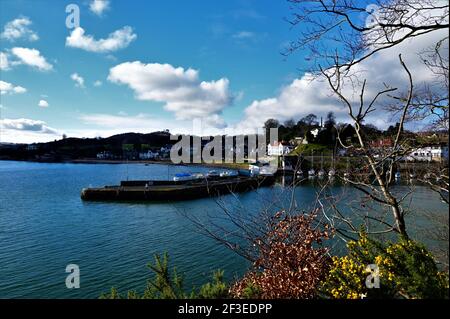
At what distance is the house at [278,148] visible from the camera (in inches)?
2904

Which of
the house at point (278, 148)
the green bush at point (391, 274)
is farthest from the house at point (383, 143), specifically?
the house at point (278, 148)

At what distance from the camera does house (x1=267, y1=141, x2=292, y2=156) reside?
73750 mm

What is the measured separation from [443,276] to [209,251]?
11.9 metres

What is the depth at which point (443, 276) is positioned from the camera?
10.7ft

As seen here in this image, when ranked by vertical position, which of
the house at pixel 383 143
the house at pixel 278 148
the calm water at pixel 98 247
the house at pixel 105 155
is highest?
the house at pixel 278 148

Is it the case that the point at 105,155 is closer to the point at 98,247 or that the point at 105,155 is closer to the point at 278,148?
the point at 278,148

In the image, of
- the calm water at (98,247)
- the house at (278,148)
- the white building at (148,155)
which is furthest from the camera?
the white building at (148,155)

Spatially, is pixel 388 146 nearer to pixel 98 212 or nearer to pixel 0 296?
pixel 0 296

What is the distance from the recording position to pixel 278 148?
75938 millimetres

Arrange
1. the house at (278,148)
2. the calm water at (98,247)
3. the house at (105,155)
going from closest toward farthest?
the calm water at (98,247) < the house at (278,148) < the house at (105,155)

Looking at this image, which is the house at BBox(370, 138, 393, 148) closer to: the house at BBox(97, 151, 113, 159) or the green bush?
the green bush

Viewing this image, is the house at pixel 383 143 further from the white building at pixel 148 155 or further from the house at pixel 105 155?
the house at pixel 105 155

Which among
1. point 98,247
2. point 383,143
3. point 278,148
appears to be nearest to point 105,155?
point 278,148
